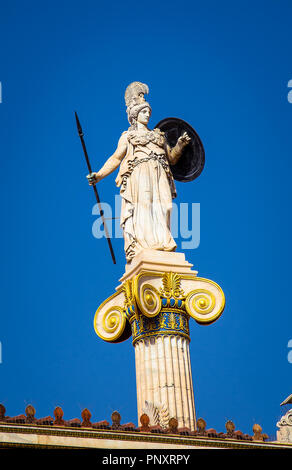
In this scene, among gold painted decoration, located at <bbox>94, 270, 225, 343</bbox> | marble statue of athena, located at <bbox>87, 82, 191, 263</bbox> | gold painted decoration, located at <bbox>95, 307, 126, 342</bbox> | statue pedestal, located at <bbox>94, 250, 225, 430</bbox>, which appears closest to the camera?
statue pedestal, located at <bbox>94, 250, 225, 430</bbox>

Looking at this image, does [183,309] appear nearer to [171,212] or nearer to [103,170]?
[171,212]

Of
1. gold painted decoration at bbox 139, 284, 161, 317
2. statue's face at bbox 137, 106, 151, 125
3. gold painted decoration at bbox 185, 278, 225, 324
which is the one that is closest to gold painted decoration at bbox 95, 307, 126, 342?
gold painted decoration at bbox 139, 284, 161, 317

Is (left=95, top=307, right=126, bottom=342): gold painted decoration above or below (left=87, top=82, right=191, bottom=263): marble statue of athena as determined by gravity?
below

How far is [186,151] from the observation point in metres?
22.7

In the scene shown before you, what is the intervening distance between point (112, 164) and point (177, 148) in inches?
65.9

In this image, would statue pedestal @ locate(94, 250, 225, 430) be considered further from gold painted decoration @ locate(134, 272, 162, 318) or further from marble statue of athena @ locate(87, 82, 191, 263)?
marble statue of athena @ locate(87, 82, 191, 263)

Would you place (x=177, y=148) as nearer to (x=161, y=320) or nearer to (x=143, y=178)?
(x=143, y=178)

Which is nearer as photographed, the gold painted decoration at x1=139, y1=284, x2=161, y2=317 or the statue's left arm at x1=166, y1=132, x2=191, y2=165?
the gold painted decoration at x1=139, y1=284, x2=161, y2=317

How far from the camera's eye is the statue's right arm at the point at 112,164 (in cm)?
2145

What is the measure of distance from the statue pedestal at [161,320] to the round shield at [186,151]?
324 centimetres

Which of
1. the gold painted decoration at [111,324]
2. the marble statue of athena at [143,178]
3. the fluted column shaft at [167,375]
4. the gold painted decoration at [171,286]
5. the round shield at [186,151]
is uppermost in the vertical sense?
the round shield at [186,151]

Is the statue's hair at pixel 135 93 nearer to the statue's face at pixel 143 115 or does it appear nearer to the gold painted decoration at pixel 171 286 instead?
the statue's face at pixel 143 115

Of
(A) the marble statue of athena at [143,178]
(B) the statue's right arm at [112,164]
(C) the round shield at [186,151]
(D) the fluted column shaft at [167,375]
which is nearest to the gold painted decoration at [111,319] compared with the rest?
(D) the fluted column shaft at [167,375]

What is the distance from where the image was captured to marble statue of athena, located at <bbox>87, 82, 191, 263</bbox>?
20469 mm
